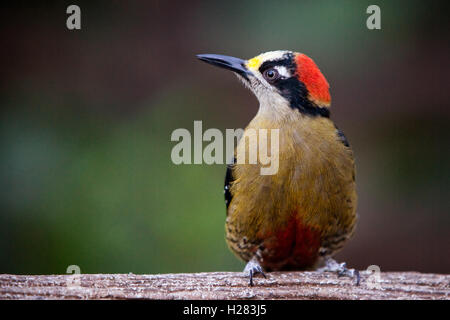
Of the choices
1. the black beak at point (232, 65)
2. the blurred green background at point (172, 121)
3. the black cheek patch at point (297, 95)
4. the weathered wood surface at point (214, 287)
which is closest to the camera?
the weathered wood surface at point (214, 287)

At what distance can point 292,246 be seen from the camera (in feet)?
14.0

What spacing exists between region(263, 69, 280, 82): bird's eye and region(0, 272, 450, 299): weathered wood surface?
4.89ft

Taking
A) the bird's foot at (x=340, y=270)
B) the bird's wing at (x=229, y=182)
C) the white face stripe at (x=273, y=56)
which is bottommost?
the bird's foot at (x=340, y=270)

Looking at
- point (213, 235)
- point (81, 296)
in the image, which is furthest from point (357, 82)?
point (81, 296)

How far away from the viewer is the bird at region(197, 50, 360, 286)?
160 inches

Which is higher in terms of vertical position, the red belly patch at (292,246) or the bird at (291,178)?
the bird at (291,178)

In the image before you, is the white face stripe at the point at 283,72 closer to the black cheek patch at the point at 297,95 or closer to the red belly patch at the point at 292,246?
the black cheek patch at the point at 297,95

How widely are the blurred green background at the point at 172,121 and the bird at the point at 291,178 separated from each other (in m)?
1.06

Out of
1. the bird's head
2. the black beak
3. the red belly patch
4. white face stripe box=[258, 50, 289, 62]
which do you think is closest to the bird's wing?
the red belly patch

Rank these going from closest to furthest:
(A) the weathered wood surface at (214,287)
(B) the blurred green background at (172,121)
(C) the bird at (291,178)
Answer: (A) the weathered wood surface at (214,287)
(C) the bird at (291,178)
(B) the blurred green background at (172,121)

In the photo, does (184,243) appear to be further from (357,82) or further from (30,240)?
(357,82)

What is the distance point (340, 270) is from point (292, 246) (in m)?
0.45

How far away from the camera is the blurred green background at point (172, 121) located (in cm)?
500

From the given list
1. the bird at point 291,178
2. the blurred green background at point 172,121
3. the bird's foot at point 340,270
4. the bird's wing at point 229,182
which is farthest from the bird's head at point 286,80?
the blurred green background at point 172,121
